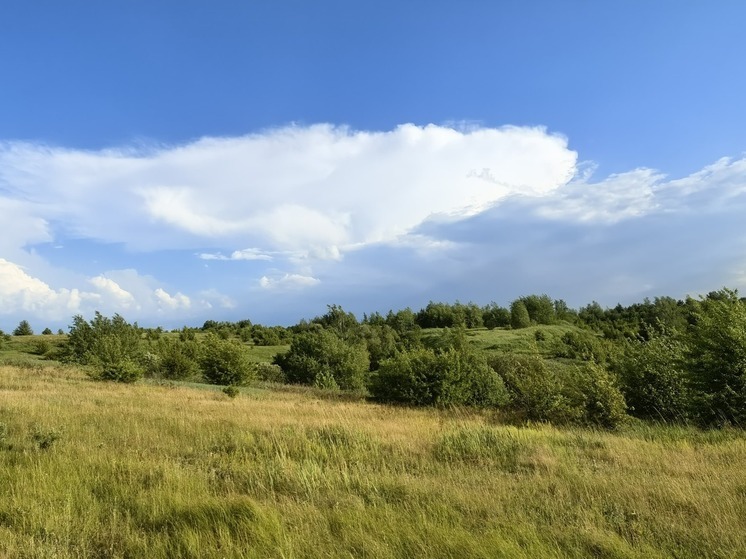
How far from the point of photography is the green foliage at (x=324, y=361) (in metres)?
43.8

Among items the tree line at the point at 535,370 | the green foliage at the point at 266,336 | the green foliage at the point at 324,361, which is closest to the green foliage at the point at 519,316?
the tree line at the point at 535,370

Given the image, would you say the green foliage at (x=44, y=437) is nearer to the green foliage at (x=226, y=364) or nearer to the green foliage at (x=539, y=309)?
the green foliage at (x=226, y=364)

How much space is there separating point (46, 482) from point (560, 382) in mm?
16115

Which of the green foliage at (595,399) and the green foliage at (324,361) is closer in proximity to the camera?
the green foliage at (595,399)

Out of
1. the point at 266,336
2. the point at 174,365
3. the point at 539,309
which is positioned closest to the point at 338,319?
the point at 266,336

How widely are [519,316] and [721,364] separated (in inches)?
3041

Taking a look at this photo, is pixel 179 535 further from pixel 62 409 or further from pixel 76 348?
pixel 76 348

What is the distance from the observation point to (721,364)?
13.8 meters

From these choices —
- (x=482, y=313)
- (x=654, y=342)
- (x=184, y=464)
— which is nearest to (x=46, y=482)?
(x=184, y=464)

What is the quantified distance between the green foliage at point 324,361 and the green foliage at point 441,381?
17.7 metres

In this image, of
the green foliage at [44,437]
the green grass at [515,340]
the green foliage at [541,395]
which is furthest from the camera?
the green grass at [515,340]

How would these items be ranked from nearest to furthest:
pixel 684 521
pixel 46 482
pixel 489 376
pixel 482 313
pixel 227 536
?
1. pixel 227 536
2. pixel 684 521
3. pixel 46 482
4. pixel 489 376
5. pixel 482 313

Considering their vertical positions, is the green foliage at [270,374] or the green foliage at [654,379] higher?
the green foliage at [654,379]

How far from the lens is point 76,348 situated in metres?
42.9
